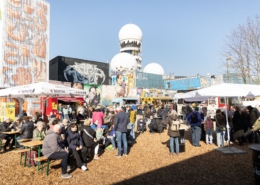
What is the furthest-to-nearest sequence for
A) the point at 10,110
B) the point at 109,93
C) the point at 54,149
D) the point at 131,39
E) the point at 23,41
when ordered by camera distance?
the point at 131,39 → the point at 109,93 → the point at 23,41 → the point at 10,110 → the point at 54,149

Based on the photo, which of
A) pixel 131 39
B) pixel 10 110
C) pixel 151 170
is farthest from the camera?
pixel 131 39

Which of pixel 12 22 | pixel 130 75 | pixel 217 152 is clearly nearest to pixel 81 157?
pixel 217 152

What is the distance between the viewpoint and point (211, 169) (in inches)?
243

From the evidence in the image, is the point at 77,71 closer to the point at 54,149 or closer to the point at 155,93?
the point at 155,93

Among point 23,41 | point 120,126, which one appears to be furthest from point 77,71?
point 120,126

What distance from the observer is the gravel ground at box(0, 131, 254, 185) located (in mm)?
5395

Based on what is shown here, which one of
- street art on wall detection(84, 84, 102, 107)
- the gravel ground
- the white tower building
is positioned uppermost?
the white tower building

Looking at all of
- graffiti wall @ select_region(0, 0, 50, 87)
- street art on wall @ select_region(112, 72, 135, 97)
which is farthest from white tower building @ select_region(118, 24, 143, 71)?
graffiti wall @ select_region(0, 0, 50, 87)

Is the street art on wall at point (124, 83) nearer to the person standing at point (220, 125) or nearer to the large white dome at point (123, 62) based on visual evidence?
the large white dome at point (123, 62)

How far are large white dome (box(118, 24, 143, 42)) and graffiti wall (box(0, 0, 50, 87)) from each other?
1525 inches

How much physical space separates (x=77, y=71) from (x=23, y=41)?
1317 cm

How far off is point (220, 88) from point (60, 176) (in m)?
6.78

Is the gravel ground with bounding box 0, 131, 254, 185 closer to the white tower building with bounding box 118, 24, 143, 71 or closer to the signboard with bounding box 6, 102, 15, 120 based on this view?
the signboard with bounding box 6, 102, 15, 120

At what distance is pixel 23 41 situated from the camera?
21.8 metres
